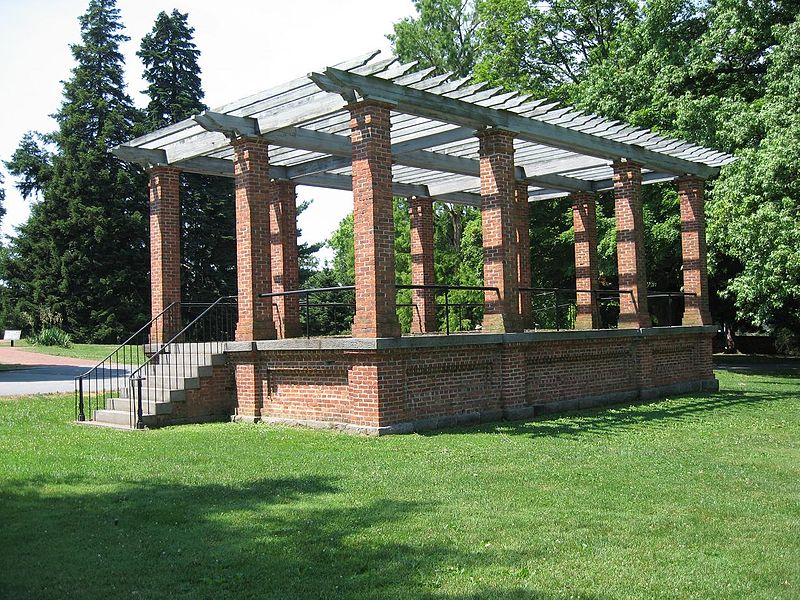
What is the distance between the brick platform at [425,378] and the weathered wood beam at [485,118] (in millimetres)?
3337

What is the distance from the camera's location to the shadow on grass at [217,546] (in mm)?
5098

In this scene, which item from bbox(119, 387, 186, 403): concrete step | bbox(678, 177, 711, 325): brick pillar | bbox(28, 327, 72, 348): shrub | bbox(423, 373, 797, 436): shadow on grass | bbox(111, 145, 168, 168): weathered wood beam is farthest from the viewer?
bbox(28, 327, 72, 348): shrub

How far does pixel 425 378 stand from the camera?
1192cm

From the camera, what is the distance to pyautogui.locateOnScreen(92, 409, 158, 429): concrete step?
12.5 metres

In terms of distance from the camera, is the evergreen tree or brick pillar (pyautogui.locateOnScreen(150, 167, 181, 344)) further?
the evergreen tree

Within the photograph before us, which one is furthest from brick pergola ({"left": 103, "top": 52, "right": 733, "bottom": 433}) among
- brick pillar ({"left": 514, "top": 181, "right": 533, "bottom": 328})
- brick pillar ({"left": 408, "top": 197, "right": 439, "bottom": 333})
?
brick pillar ({"left": 408, "top": 197, "right": 439, "bottom": 333})

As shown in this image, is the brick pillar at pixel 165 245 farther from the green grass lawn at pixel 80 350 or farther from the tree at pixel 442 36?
the tree at pixel 442 36

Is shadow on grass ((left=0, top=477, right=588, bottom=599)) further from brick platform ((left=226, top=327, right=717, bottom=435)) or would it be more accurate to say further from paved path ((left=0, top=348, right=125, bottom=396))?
paved path ((left=0, top=348, right=125, bottom=396))

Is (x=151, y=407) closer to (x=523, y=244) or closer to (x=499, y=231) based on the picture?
(x=499, y=231)

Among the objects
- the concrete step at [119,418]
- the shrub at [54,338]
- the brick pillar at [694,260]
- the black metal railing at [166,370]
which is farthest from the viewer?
the shrub at [54,338]

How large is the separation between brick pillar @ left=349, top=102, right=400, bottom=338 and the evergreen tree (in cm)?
2943

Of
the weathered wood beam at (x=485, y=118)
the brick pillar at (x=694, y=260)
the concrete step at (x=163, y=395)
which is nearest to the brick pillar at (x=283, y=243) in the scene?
the concrete step at (x=163, y=395)

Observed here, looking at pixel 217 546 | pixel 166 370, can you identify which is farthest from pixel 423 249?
pixel 217 546

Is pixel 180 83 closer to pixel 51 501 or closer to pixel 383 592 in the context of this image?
pixel 51 501
